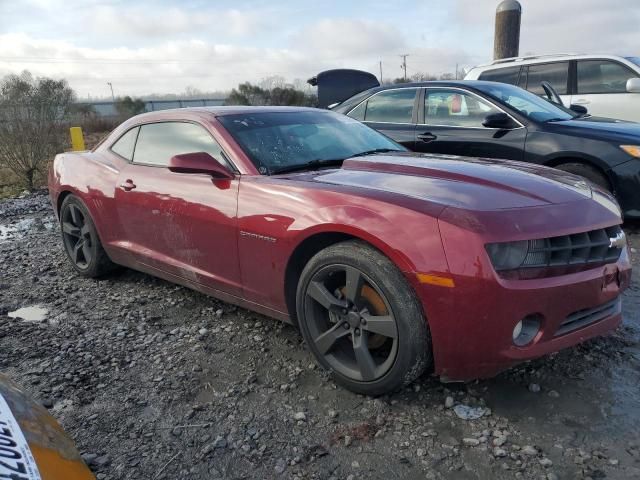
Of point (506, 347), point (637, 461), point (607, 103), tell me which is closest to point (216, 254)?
point (506, 347)

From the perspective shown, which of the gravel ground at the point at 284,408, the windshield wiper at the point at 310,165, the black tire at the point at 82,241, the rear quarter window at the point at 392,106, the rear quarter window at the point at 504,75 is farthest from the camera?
the rear quarter window at the point at 504,75

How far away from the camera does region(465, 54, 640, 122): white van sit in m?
7.14

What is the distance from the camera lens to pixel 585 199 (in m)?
2.53

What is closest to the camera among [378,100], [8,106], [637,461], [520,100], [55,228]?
[637,461]

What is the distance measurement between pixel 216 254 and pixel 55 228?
4.54m

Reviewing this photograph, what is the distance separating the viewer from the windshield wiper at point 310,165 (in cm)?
314

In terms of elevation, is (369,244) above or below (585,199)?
below

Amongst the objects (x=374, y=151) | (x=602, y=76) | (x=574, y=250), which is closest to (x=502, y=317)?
(x=574, y=250)

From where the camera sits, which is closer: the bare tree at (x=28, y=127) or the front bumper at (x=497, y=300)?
the front bumper at (x=497, y=300)

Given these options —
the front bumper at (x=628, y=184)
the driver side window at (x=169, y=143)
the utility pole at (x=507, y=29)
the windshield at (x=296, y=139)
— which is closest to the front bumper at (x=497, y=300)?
the windshield at (x=296, y=139)

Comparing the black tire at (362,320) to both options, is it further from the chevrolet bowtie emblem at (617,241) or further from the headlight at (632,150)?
the headlight at (632,150)

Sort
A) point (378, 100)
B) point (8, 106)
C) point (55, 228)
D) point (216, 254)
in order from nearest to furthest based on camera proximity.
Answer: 1. point (216, 254)
2. point (378, 100)
3. point (55, 228)
4. point (8, 106)

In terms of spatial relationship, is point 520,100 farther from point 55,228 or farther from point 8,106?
point 8,106

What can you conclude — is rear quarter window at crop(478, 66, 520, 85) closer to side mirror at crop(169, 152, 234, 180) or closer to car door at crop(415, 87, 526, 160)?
car door at crop(415, 87, 526, 160)
